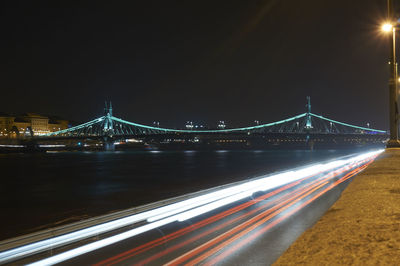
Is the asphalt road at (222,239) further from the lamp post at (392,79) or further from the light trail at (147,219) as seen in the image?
the lamp post at (392,79)

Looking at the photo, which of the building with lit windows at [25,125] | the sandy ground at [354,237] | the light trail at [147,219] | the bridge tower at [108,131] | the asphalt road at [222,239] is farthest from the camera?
the building with lit windows at [25,125]

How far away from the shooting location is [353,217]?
629 cm

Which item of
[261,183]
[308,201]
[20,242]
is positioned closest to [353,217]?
[20,242]

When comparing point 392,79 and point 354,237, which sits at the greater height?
point 392,79

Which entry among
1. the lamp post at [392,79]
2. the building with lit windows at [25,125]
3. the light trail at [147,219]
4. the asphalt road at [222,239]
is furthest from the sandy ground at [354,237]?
the building with lit windows at [25,125]

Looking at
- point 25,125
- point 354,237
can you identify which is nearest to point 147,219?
point 354,237

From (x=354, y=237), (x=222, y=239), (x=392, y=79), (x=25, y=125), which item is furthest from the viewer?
(x=25, y=125)

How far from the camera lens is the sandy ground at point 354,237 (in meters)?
4.33

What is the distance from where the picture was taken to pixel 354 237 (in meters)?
5.10

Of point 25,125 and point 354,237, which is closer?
point 354,237

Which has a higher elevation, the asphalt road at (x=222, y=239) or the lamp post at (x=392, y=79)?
the lamp post at (x=392, y=79)

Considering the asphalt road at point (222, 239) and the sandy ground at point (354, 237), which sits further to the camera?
the asphalt road at point (222, 239)

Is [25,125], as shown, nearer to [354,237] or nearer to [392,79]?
[392,79]

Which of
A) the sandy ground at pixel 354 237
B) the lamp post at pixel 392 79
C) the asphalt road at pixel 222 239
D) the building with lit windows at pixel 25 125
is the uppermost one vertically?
the building with lit windows at pixel 25 125
